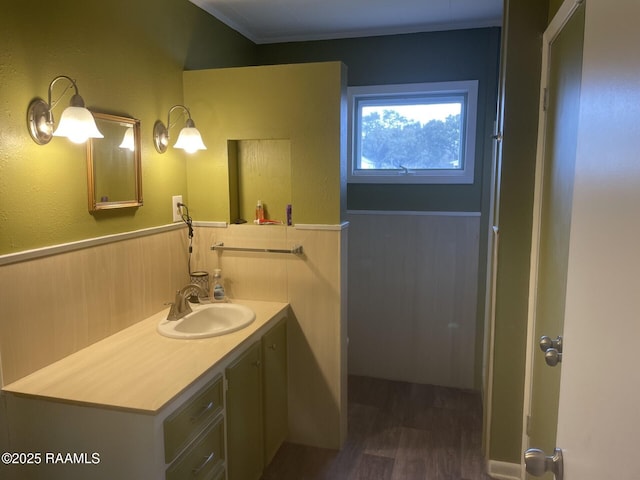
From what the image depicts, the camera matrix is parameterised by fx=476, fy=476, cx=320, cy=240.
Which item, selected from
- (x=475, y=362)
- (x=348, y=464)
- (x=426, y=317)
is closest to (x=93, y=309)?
(x=348, y=464)

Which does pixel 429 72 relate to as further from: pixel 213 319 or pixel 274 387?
pixel 274 387

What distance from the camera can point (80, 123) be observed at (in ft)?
5.42

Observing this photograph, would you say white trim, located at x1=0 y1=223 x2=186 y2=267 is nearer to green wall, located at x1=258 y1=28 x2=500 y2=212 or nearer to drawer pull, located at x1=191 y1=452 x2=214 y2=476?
drawer pull, located at x1=191 y1=452 x2=214 y2=476

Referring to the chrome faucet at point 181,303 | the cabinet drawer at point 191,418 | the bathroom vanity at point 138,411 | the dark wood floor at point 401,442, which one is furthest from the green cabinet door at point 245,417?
the chrome faucet at point 181,303

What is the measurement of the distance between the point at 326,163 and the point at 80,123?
4.02 feet

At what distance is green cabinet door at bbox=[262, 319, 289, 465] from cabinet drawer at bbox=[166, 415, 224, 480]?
479 millimetres

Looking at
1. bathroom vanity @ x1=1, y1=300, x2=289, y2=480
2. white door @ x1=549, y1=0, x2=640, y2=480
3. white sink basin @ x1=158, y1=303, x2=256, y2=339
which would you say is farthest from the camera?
white sink basin @ x1=158, y1=303, x2=256, y2=339

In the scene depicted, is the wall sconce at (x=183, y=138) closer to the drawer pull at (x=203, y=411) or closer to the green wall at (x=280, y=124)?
the green wall at (x=280, y=124)

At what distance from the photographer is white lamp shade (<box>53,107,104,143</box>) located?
164 centimetres

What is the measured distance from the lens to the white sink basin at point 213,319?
7.44 ft

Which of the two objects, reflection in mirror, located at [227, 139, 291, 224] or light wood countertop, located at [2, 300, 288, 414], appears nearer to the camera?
light wood countertop, located at [2, 300, 288, 414]

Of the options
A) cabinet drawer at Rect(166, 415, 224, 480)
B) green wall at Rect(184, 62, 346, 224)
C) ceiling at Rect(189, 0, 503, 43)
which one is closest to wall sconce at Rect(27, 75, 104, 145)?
green wall at Rect(184, 62, 346, 224)

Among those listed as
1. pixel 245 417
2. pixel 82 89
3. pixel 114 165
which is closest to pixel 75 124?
pixel 82 89

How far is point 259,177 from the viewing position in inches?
109
